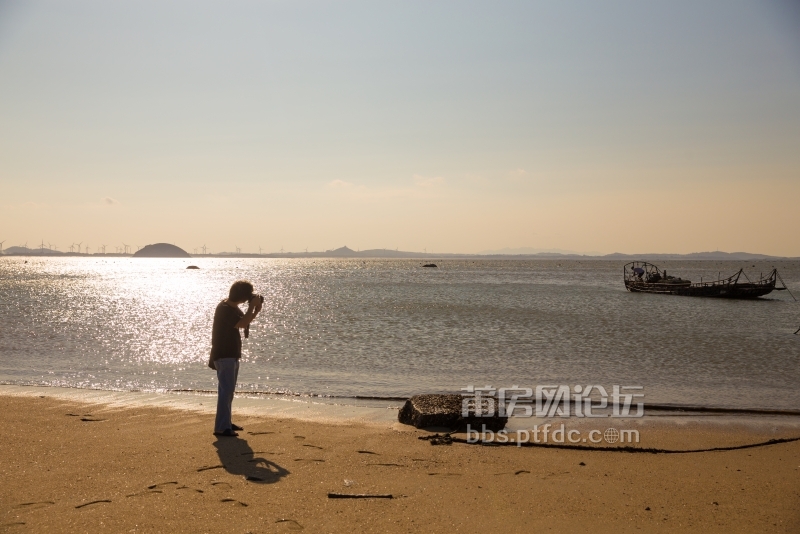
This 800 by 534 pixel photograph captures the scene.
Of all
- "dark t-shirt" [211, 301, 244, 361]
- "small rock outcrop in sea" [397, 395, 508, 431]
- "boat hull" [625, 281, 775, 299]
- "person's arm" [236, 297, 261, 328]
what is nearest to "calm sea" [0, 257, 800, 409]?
"small rock outcrop in sea" [397, 395, 508, 431]

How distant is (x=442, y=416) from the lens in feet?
28.4

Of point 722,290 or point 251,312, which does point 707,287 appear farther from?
point 251,312

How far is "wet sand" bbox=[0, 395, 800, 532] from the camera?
5.13m

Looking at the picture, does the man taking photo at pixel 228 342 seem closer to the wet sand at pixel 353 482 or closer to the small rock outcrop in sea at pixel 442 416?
the wet sand at pixel 353 482

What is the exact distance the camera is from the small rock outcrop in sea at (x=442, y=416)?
28.0ft

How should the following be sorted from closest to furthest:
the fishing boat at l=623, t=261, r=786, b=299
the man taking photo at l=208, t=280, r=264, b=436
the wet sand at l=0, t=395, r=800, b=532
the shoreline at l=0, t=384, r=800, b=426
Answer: the wet sand at l=0, t=395, r=800, b=532, the man taking photo at l=208, t=280, r=264, b=436, the shoreline at l=0, t=384, r=800, b=426, the fishing boat at l=623, t=261, r=786, b=299

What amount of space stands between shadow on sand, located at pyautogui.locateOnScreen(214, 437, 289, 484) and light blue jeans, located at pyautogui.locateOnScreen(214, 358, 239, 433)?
37cm

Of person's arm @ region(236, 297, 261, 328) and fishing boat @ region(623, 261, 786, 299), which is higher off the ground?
person's arm @ region(236, 297, 261, 328)

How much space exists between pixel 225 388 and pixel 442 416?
3.04m

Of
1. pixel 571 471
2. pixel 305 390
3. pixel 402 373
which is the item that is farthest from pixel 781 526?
pixel 402 373

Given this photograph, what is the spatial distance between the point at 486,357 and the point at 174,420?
1096cm

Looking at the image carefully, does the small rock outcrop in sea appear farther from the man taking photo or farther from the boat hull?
the boat hull

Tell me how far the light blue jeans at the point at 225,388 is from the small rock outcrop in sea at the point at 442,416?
2660 mm

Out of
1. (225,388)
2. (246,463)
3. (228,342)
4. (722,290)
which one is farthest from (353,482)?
(722,290)
